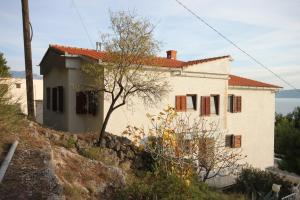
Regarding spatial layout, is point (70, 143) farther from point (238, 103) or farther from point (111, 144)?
point (238, 103)

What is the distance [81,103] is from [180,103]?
549cm

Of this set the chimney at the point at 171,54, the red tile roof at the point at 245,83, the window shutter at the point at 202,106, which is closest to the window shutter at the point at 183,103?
the window shutter at the point at 202,106

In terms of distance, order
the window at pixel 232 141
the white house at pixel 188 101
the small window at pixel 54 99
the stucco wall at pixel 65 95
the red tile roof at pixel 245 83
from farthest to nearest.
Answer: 1. the red tile roof at pixel 245 83
2. the window at pixel 232 141
3. the small window at pixel 54 99
4. the stucco wall at pixel 65 95
5. the white house at pixel 188 101

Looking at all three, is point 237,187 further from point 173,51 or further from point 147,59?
point 173,51

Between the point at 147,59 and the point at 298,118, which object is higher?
the point at 147,59

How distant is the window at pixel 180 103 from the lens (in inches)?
762

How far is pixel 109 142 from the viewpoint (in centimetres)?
1446

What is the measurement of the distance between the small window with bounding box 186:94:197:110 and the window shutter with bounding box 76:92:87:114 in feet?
20.3

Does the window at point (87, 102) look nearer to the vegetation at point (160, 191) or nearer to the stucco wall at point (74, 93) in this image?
the stucco wall at point (74, 93)

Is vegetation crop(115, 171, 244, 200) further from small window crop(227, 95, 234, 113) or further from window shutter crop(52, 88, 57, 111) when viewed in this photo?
small window crop(227, 95, 234, 113)

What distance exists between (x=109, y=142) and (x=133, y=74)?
3.14 m

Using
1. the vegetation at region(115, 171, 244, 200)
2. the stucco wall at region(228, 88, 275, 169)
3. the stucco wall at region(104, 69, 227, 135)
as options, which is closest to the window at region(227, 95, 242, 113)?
the stucco wall at region(228, 88, 275, 169)

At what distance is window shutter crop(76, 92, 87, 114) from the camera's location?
17.4m

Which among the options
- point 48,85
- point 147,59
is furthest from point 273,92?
point 48,85
